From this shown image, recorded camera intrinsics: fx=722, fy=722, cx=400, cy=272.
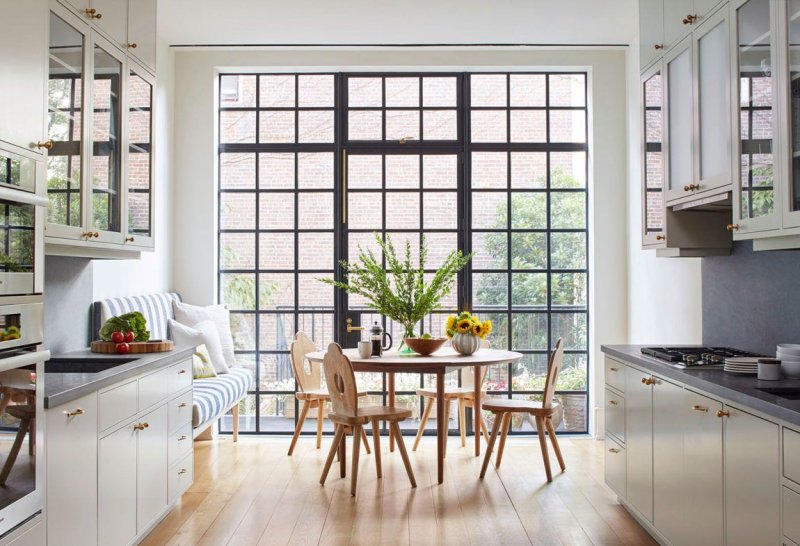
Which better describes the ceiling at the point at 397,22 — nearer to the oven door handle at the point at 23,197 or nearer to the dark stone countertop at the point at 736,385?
the dark stone countertop at the point at 736,385

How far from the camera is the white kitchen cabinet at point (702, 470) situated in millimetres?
2617

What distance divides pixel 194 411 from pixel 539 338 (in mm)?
2852

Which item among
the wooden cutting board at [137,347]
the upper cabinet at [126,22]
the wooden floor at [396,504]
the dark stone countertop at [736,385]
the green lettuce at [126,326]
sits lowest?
the wooden floor at [396,504]

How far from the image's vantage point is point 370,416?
14.1 feet

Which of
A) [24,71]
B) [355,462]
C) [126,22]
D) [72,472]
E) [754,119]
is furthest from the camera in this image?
[355,462]

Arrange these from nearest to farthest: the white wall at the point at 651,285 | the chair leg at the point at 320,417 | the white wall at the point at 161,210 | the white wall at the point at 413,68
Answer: the white wall at the point at 651,285 → the white wall at the point at 161,210 → the chair leg at the point at 320,417 → the white wall at the point at 413,68

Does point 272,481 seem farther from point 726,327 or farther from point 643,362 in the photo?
point 726,327

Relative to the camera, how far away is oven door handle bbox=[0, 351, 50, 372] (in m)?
1.98

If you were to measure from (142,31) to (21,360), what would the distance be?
237cm

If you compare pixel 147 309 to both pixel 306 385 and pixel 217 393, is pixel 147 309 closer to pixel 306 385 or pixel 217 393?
pixel 217 393

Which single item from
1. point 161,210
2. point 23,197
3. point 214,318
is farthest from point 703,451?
point 161,210

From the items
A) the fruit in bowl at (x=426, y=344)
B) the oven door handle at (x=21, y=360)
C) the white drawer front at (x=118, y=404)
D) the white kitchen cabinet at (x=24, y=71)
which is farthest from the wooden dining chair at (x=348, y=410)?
the white kitchen cabinet at (x=24, y=71)

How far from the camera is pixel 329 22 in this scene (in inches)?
200

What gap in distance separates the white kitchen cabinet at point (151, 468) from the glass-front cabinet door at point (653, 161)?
2699 mm
